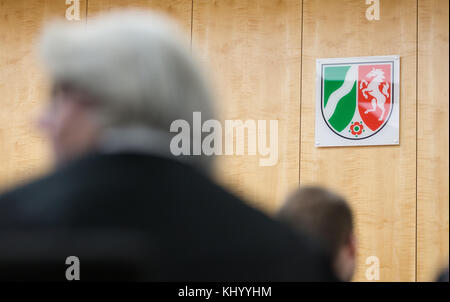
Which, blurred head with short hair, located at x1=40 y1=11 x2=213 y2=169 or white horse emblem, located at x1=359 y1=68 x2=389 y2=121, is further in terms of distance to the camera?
white horse emblem, located at x1=359 y1=68 x2=389 y2=121

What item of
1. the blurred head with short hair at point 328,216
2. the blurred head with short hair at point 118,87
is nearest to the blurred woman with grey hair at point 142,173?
the blurred head with short hair at point 118,87

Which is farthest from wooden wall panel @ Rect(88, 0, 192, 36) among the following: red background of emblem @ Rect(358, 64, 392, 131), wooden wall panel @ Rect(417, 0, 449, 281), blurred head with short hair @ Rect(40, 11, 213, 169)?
blurred head with short hair @ Rect(40, 11, 213, 169)

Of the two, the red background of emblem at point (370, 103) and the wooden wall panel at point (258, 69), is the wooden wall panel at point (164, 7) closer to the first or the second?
the wooden wall panel at point (258, 69)

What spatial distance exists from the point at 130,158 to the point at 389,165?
3217 mm

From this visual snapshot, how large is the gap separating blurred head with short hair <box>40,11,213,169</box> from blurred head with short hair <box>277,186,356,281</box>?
0.52 metres

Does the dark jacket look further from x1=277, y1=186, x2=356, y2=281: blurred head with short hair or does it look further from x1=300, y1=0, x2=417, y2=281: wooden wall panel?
x1=300, y1=0, x2=417, y2=281: wooden wall panel

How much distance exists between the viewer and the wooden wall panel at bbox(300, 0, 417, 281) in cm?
356

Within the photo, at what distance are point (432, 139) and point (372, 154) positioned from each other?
0.28m

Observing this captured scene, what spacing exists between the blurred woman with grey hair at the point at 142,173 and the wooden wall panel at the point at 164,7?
3.43 metres

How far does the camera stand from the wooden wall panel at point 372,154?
3.56m

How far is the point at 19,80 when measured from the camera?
4.07 metres

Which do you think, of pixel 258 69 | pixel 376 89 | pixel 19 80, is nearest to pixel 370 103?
pixel 376 89

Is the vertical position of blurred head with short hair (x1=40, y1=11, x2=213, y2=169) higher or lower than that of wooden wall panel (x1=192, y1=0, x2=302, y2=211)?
lower

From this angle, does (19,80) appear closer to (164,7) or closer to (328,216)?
(164,7)
